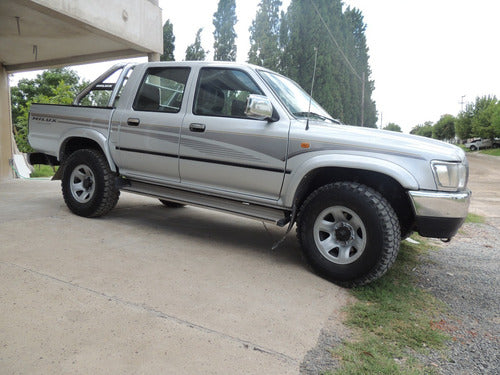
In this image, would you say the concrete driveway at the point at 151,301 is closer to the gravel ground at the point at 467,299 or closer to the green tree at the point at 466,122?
the gravel ground at the point at 467,299

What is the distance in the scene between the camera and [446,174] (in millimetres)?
3084

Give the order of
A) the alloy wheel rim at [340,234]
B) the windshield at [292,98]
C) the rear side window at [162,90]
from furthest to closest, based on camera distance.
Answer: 1. the rear side window at [162,90]
2. the windshield at [292,98]
3. the alloy wheel rim at [340,234]

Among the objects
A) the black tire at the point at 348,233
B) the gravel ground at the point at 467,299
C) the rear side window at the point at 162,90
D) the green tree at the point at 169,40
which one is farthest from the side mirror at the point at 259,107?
the green tree at the point at 169,40

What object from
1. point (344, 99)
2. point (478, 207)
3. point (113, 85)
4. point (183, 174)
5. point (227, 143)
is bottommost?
point (478, 207)

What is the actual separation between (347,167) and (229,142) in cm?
120

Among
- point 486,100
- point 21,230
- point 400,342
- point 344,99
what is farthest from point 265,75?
point 486,100

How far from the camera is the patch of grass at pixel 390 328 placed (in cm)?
227

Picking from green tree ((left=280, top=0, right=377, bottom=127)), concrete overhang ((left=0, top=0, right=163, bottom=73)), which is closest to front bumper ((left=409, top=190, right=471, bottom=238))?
concrete overhang ((left=0, top=0, right=163, bottom=73))

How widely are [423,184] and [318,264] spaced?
3.66 ft

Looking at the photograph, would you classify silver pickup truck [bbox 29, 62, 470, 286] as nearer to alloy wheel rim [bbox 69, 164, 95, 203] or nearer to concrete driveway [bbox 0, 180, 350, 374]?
alloy wheel rim [bbox 69, 164, 95, 203]

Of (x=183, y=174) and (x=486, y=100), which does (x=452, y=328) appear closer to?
(x=183, y=174)

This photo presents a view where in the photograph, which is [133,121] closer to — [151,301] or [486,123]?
[151,301]

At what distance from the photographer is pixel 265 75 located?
159 inches

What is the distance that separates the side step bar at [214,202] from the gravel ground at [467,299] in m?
1.55
